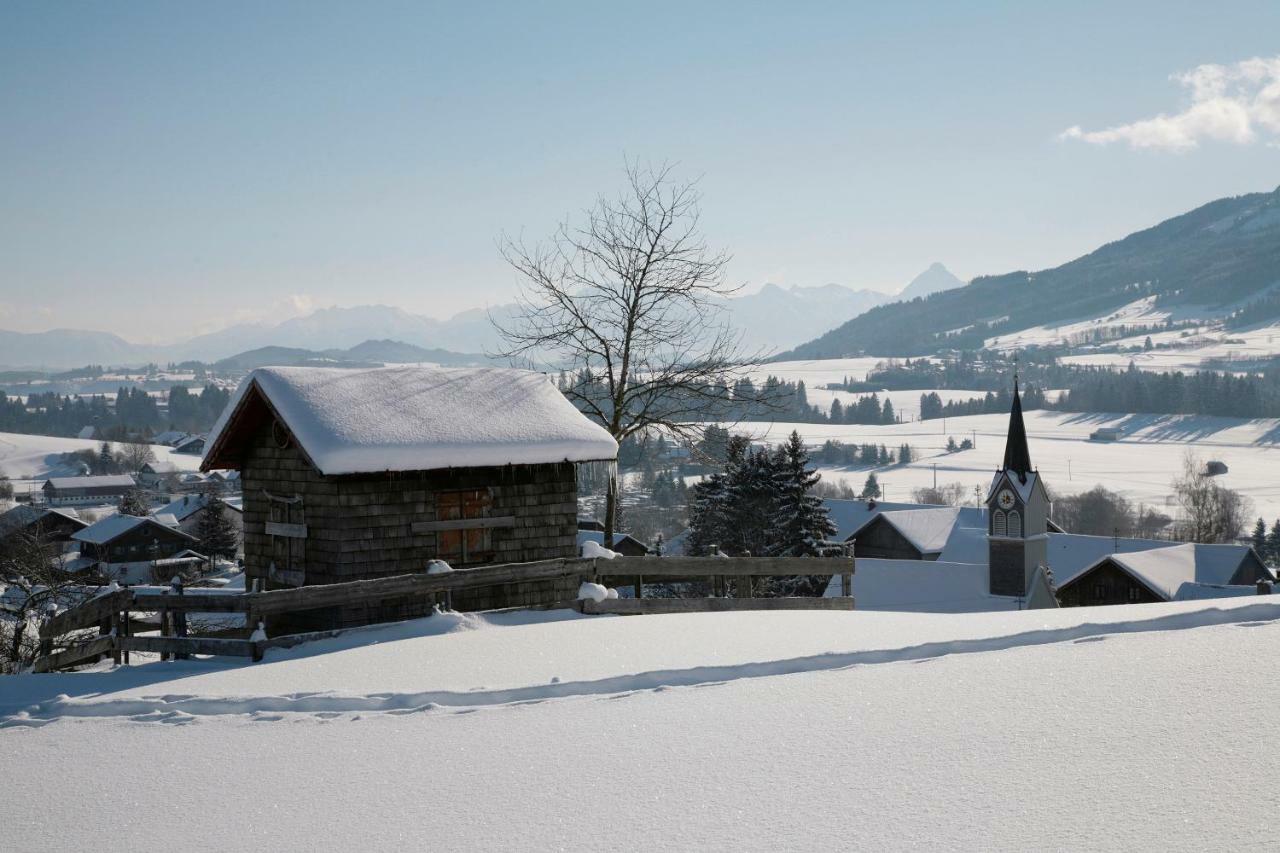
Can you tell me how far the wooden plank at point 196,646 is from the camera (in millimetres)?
11555

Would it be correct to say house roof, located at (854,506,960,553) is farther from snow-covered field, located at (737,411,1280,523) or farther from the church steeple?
snow-covered field, located at (737,411,1280,523)

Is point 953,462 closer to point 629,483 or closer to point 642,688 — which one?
point 629,483

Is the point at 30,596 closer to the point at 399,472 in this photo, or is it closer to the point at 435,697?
the point at 399,472

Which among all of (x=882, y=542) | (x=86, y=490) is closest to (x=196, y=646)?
(x=882, y=542)

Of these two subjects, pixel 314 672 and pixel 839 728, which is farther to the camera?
pixel 314 672

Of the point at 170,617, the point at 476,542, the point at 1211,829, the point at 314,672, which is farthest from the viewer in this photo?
the point at 476,542

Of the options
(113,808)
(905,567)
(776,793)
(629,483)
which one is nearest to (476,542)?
(113,808)

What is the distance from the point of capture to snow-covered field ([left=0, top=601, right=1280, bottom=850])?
591 centimetres

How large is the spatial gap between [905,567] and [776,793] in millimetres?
40042

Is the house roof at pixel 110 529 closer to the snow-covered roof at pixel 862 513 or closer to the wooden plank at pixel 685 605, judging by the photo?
the snow-covered roof at pixel 862 513

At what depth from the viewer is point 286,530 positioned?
15555 millimetres

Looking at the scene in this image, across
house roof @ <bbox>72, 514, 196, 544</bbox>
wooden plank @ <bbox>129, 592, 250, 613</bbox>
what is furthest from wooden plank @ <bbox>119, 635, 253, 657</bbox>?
house roof @ <bbox>72, 514, 196, 544</bbox>

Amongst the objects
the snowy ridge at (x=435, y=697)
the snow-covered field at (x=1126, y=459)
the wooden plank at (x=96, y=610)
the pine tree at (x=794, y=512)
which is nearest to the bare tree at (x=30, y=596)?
the wooden plank at (x=96, y=610)

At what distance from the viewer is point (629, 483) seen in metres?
166
